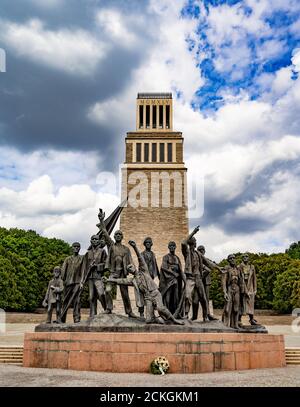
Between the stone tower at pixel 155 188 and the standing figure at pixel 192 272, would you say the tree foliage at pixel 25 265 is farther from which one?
the standing figure at pixel 192 272

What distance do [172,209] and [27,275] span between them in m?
16.1

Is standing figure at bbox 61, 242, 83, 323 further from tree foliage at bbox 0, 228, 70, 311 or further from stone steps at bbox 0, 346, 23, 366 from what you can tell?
tree foliage at bbox 0, 228, 70, 311

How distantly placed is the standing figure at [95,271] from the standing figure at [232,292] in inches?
137

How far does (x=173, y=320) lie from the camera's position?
10094 millimetres

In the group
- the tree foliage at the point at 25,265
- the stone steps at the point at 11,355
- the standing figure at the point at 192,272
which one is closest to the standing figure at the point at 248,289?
the standing figure at the point at 192,272

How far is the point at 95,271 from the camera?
36.2 feet

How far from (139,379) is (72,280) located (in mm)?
4174

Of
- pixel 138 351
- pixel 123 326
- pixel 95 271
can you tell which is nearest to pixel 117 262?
pixel 95 271

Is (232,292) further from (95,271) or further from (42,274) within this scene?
(42,274)

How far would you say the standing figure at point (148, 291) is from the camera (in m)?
10.0
